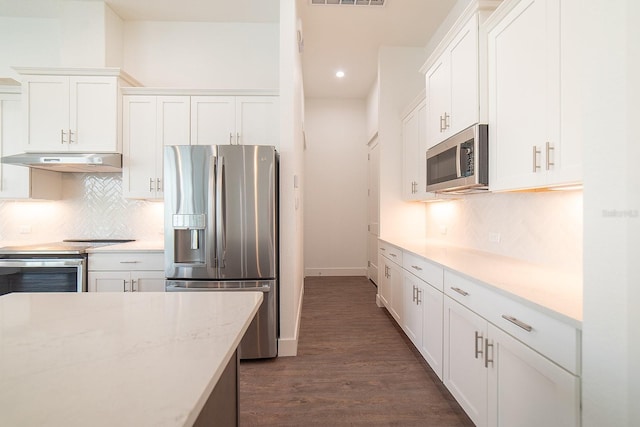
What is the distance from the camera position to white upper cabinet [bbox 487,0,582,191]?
51.6 inches

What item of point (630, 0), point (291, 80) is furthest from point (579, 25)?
point (291, 80)

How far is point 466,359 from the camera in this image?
1648mm

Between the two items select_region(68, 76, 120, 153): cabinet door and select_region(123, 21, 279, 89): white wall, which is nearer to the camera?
select_region(68, 76, 120, 153): cabinet door

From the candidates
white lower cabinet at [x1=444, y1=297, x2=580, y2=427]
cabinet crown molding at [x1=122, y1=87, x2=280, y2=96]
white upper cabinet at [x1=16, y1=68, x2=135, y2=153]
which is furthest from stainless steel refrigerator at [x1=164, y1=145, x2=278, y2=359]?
white lower cabinet at [x1=444, y1=297, x2=580, y2=427]

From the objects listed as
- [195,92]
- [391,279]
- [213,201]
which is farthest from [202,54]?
[391,279]

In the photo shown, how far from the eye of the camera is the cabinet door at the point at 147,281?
2676 mm

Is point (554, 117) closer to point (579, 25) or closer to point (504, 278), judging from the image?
point (579, 25)

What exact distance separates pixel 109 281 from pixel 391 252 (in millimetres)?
2732

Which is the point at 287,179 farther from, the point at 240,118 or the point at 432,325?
the point at 432,325

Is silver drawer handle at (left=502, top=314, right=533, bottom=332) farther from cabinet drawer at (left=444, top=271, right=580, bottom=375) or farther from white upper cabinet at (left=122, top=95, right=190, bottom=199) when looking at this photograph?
white upper cabinet at (left=122, top=95, right=190, bottom=199)

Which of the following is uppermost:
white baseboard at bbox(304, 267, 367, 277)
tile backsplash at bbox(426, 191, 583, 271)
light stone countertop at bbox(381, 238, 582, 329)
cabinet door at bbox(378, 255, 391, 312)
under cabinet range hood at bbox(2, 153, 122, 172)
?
under cabinet range hood at bbox(2, 153, 122, 172)

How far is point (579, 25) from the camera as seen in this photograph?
1229mm

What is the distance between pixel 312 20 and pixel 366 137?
8.51 feet

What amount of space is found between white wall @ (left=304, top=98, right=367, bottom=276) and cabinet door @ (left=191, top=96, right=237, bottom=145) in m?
2.80
